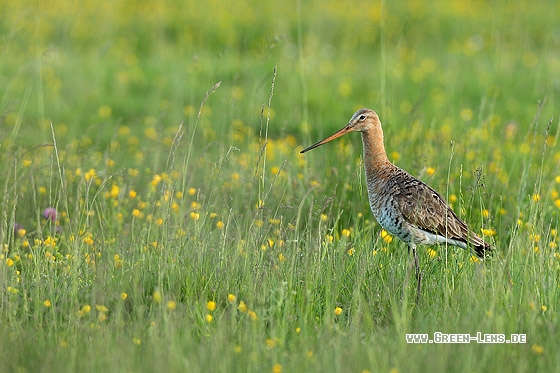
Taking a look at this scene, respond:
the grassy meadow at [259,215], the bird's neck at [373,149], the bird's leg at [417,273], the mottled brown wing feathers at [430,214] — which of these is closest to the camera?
the grassy meadow at [259,215]

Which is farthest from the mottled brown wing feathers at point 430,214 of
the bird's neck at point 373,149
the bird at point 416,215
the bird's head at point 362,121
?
the bird's head at point 362,121

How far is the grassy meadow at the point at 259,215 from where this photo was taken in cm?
403

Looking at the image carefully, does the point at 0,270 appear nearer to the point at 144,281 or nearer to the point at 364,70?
the point at 144,281

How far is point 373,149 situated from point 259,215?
0.93m

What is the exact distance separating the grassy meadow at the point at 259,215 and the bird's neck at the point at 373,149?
77 mm

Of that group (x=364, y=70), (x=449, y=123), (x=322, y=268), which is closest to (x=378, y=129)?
(x=322, y=268)

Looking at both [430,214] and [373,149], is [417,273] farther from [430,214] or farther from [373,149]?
[373,149]

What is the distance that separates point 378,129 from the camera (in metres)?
6.06

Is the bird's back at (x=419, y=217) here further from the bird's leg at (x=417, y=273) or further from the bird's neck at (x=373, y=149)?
the bird's neck at (x=373, y=149)

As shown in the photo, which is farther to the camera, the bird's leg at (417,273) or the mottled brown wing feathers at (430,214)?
the mottled brown wing feathers at (430,214)

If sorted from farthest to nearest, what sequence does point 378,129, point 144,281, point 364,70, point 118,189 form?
point 364,70
point 118,189
point 378,129
point 144,281

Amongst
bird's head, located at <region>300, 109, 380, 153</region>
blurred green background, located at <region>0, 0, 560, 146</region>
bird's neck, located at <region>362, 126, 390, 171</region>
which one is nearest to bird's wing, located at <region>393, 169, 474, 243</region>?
bird's neck, located at <region>362, 126, 390, 171</region>

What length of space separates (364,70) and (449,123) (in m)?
2.22

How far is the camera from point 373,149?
604 cm
